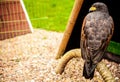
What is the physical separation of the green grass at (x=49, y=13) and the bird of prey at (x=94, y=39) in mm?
4497

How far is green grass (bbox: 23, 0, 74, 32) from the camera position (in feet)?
29.9

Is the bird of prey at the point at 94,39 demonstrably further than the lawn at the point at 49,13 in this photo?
No

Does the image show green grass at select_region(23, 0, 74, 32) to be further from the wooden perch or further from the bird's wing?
the bird's wing

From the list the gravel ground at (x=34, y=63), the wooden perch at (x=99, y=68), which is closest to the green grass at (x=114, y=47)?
the gravel ground at (x=34, y=63)

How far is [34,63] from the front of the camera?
223 inches

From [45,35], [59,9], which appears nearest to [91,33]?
[45,35]

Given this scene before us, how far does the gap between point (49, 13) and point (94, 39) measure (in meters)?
6.51

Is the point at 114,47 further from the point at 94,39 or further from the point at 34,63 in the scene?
the point at 94,39

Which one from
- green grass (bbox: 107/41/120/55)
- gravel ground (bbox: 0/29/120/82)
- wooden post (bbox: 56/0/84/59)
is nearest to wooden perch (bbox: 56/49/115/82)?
gravel ground (bbox: 0/29/120/82)

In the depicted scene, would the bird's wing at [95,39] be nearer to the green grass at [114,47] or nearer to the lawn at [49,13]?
the green grass at [114,47]

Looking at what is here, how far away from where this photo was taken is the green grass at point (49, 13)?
359 inches

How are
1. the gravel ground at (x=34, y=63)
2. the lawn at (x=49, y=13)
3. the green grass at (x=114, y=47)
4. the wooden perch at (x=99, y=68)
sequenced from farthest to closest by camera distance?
the lawn at (x=49, y=13) → the green grass at (x=114, y=47) → the gravel ground at (x=34, y=63) → the wooden perch at (x=99, y=68)

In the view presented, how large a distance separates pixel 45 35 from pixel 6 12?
44.7 inches

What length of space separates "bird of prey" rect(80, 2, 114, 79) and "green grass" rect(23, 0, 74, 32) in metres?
4.50
